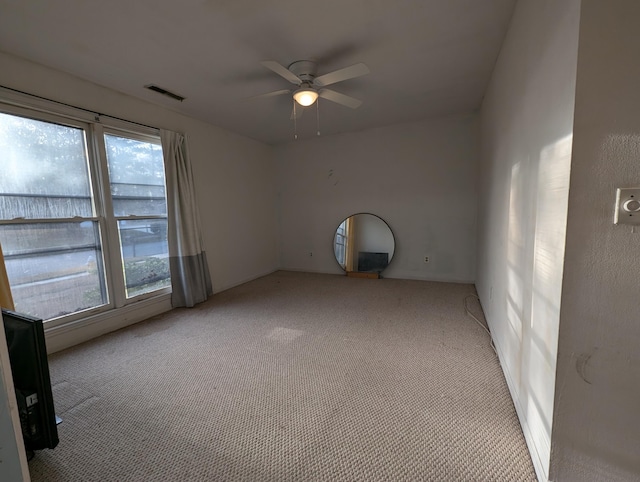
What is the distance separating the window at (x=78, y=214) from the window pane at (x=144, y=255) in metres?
0.01

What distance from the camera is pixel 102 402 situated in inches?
67.3

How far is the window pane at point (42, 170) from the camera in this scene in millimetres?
2138

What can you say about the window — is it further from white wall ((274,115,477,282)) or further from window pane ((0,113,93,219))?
white wall ((274,115,477,282))

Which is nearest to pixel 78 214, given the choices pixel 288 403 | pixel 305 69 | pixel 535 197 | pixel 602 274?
pixel 305 69

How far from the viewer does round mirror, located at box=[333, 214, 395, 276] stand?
14.5 ft

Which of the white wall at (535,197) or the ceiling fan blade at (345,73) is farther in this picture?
the ceiling fan blade at (345,73)

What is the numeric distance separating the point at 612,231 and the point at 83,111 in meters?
3.63

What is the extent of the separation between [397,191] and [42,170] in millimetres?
4046

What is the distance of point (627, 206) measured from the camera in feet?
2.86

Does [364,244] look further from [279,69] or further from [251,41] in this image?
[251,41]

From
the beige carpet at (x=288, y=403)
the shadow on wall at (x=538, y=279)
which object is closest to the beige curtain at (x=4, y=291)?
the beige carpet at (x=288, y=403)

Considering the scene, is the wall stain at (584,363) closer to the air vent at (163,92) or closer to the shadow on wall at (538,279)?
the shadow on wall at (538,279)

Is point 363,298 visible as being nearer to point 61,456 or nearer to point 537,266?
point 537,266

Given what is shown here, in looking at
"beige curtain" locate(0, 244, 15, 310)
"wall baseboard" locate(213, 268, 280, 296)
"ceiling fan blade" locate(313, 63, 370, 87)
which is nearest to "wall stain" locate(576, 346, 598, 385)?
"ceiling fan blade" locate(313, 63, 370, 87)
